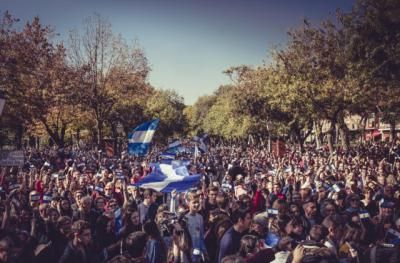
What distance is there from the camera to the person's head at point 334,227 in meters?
6.22

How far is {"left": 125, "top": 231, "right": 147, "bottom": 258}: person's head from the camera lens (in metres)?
5.69

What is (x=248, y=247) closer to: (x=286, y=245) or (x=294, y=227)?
(x=286, y=245)

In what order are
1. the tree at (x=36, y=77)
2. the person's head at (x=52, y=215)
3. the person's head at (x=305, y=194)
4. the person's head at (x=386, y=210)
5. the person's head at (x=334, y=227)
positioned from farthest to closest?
the tree at (x=36, y=77) < the person's head at (x=305, y=194) < the person's head at (x=386, y=210) < the person's head at (x=52, y=215) < the person's head at (x=334, y=227)

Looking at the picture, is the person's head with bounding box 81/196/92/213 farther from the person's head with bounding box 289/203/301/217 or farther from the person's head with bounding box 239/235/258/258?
the person's head with bounding box 239/235/258/258

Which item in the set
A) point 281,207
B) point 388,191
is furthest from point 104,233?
point 388,191

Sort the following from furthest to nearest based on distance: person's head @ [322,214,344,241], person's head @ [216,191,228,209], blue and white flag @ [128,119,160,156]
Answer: blue and white flag @ [128,119,160,156] < person's head @ [216,191,228,209] < person's head @ [322,214,344,241]

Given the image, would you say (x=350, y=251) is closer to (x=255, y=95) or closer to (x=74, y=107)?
(x=74, y=107)

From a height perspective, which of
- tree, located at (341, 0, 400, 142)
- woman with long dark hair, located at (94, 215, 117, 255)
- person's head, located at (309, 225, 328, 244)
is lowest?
woman with long dark hair, located at (94, 215, 117, 255)

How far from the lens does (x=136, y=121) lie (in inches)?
2109

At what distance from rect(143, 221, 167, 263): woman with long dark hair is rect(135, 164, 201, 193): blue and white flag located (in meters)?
3.16

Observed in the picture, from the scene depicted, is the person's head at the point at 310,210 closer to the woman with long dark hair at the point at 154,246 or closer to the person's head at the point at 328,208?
the person's head at the point at 328,208

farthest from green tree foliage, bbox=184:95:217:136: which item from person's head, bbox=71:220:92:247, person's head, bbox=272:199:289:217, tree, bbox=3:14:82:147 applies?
person's head, bbox=71:220:92:247

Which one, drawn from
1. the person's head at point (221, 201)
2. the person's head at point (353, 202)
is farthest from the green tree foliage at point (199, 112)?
the person's head at point (353, 202)

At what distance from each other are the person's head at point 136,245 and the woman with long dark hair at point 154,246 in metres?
0.42
